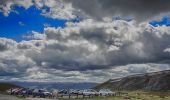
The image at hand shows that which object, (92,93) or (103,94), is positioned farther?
(103,94)

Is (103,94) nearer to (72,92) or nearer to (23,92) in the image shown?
(72,92)

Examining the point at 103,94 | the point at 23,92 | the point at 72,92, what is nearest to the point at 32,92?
the point at 23,92

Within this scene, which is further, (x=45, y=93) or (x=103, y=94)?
(x=103, y=94)

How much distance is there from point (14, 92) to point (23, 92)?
5.51m

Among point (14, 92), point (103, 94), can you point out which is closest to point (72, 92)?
point (103, 94)

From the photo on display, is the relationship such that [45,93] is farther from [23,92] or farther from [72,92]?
[72,92]

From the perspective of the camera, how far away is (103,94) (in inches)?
5005

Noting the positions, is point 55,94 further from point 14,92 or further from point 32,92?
point 14,92

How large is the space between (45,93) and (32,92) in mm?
6885

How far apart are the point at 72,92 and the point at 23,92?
66.7 feet

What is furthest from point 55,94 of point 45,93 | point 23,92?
point 23,92

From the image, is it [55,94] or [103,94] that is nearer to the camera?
[55,94]

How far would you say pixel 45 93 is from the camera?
11469 cm

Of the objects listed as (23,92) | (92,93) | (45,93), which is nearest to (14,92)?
(23,92)
